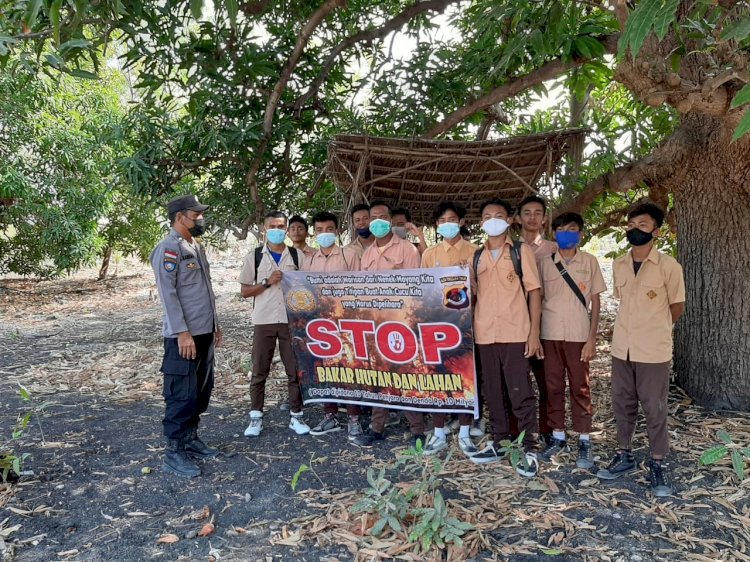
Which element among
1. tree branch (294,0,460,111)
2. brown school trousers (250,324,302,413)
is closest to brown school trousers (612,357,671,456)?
brown school trousers (250,324,302,413)

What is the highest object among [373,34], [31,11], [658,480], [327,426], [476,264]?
[373,34]

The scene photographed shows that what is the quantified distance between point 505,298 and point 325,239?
5.27 feet

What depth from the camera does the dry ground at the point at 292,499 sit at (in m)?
2.91

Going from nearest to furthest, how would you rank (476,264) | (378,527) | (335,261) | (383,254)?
(378,527) → (476,264) → (383,254) → (335,261)

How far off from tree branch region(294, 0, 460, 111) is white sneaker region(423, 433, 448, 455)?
3.96 meters

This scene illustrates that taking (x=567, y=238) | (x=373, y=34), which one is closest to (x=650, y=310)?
(x=567, y=238)

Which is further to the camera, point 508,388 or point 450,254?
point 450,254

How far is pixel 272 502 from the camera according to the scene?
3457 mm

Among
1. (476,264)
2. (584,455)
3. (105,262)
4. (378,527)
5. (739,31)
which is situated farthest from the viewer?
(105,262)

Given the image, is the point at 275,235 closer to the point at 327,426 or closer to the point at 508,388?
the point at 327,426

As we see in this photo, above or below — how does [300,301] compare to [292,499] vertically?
above

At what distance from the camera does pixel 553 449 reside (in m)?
3.94

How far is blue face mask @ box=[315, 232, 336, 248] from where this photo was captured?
183 inches

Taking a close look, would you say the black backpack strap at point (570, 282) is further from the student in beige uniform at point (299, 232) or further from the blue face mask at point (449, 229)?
the student in beige uniform at point (299, 232)
